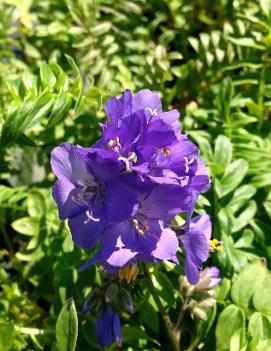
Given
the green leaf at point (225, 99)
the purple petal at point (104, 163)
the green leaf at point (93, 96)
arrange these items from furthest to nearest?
the green leaf at point (225, 99) → the green leaf at point (93, 96) → the purple petal at point (104, 163)

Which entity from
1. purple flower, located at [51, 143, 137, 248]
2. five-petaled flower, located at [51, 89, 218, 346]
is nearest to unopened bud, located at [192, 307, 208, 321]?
five-petaled flower, located at [51, 89, 218, 346]

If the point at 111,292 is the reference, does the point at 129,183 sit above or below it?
above

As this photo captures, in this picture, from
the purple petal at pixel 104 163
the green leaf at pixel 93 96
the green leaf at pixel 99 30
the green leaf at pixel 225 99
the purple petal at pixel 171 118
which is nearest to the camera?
the purple petal at pixel 104 163

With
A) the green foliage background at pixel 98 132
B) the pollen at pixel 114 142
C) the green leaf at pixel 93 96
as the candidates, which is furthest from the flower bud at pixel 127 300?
the green leaf at pixel 93 96

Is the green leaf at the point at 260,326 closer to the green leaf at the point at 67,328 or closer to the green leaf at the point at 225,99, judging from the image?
the green leaf at the point at 67,328

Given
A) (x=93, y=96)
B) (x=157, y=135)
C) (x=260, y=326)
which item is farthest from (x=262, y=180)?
(x=157, y=135)

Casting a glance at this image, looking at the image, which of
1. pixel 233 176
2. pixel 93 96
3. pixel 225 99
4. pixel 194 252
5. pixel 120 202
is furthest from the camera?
pixel 225 99

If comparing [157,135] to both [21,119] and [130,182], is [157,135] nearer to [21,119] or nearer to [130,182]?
[130,182]

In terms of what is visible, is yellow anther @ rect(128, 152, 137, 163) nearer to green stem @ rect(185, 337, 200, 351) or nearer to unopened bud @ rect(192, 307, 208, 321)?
unopened bud @ rect(192, 307, 208, 321)

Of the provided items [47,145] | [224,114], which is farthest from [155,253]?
[47,145]
